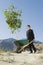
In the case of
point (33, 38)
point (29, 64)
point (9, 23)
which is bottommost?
point (29, 64)

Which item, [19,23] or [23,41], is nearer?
[23,41]

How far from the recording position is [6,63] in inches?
299

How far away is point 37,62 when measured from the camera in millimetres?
8070

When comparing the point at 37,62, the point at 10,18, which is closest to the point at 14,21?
the point at 10,18

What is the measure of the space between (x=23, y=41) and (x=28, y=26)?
1.57 metres

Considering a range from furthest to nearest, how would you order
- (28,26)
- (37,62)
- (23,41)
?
(23,41) < (28,26) < (37,62)

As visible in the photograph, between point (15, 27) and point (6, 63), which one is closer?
point (6, 63)

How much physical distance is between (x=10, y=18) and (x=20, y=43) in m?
11.8

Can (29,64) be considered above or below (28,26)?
below

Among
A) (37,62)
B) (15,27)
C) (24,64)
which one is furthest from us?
(15,27)

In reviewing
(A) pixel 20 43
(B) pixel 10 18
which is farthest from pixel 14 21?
(A) pixel 20 43

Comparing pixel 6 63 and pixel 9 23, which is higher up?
pixel 9 23

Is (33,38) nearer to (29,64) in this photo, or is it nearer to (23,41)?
(23,41)

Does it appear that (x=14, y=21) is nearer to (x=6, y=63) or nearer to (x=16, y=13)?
(x=16, y=13)
